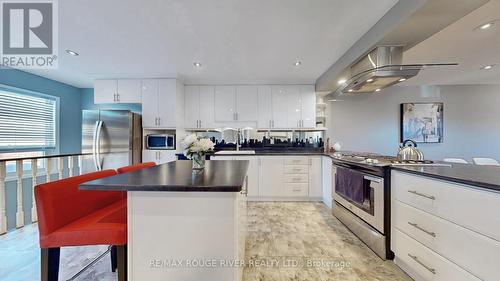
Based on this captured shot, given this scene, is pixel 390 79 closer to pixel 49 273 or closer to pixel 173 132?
pixel 49 273

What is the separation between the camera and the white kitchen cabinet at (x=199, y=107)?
4273 millimetres

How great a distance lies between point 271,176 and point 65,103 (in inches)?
170

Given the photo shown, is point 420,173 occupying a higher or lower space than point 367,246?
higher

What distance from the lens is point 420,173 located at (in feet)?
5.38

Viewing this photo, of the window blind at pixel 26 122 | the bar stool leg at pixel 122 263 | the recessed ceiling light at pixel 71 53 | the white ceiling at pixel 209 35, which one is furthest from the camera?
the window blind at pixel 26 122

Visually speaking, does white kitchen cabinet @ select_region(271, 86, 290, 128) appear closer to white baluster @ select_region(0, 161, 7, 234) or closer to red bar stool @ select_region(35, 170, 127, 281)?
red bar stool @ select_region(35, 170, 127, 281)

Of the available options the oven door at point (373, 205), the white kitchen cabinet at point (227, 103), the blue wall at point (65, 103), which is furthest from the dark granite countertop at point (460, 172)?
the blue wall at point (65, 103)

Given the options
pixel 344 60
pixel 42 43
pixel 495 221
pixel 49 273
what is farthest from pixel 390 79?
pixel 42 43

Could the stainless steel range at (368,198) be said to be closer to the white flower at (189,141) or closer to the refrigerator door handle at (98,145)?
the white flower at (189,141)

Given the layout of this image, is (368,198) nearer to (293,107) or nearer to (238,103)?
(293,107)

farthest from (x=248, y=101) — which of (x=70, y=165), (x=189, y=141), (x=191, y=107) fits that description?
(x=70, y=165)

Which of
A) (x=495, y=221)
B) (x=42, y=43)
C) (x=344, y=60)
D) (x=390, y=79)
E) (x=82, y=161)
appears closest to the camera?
(x=495, y=221)

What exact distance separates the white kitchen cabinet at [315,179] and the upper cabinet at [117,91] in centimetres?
339

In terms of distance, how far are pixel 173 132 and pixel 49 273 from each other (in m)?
3.05
